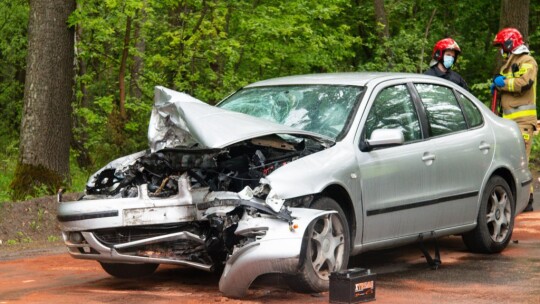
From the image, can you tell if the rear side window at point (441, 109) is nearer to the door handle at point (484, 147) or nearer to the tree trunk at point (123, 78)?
the door handle at point (484, 147)

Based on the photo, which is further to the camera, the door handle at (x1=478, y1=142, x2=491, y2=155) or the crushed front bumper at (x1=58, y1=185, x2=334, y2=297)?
the door handle at (x1=478, y1=142, x2=491, y2=155)

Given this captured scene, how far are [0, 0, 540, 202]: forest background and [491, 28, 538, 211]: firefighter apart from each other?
4707mm

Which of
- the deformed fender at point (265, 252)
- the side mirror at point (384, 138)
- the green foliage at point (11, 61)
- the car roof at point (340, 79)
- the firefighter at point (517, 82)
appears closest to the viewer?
the deformed fender at point (265, 252)

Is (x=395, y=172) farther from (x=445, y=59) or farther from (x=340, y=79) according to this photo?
(x=445, y=59)

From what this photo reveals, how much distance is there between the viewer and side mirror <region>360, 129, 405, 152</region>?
8.23 m

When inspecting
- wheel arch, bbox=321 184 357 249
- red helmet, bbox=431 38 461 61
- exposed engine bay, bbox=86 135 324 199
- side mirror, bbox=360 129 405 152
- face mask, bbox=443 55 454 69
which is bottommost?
wheel arch, bbox=321 184 357 249

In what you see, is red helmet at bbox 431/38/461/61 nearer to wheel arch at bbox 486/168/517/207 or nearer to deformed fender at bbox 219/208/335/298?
wheel arch at bbox 486/168/517/207

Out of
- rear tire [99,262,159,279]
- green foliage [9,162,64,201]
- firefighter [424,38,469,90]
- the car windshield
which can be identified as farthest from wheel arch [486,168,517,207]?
green foliage [9,162,64,201]

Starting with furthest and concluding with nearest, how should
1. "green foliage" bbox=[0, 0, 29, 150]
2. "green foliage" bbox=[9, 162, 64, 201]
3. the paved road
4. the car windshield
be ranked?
"green foliage" bbox=[0, 0, 29, 150]
"green foliage" bbox=[9, 162, 64, 201]
the car windshield
the paved road

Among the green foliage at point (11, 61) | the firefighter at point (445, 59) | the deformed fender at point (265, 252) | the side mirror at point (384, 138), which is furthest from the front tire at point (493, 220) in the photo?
the green foliage at point (11, 61)

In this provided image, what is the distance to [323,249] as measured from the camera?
7.60 metres

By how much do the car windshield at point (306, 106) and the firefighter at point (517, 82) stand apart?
4370 mm

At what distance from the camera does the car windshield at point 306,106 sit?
28.2ft

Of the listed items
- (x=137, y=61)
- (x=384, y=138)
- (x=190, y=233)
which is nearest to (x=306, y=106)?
(x=384, y=138)
